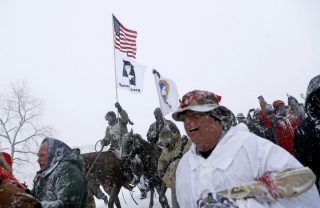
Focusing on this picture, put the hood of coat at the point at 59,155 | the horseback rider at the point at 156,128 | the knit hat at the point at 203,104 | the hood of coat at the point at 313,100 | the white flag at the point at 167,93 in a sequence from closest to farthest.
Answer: the knit hat at the point at 203,104, the hood of coat at the point at 313,100, the hood of coat at the point at 59,155, the white flag at the point at 167,93, the horseback rider at the point at 156,128

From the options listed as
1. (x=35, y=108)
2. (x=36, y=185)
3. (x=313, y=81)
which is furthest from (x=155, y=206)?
(x=35, y=108)

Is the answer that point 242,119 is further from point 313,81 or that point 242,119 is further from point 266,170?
point 266,170

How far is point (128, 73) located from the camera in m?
10.3

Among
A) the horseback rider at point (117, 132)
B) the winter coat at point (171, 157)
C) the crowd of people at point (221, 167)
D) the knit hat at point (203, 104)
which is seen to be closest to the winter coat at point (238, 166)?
the crowd of people at point (221, 167)

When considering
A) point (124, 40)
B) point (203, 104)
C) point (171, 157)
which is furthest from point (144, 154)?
point (203, 104)

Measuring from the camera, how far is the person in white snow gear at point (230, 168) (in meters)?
1.71

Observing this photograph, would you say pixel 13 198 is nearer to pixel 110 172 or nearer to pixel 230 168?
pixel 230 168

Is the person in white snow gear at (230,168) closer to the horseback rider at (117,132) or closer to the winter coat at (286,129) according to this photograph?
the winter coat at (286,129)

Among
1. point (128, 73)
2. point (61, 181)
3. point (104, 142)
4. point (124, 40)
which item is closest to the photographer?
point (61, 181)

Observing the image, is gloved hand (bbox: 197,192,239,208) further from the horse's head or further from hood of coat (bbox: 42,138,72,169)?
the horse's head

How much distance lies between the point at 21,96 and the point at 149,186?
89.1ft

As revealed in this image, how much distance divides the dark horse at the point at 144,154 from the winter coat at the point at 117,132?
1.74 ft

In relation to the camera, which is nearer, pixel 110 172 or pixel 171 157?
pixel 171 157

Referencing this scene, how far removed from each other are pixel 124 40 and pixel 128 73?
1.35 m
